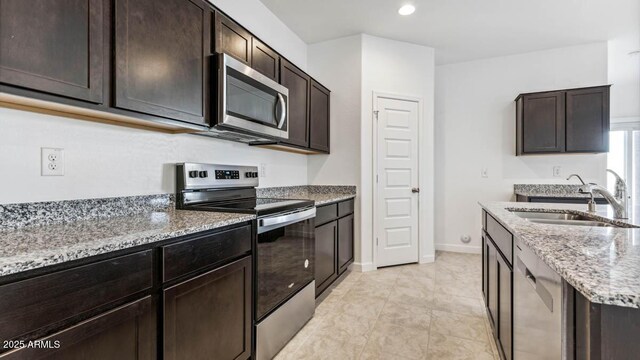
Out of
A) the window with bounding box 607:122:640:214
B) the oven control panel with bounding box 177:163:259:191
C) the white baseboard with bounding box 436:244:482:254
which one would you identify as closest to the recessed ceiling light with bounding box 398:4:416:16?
the oven control panel with bounding box 177:163:259:191

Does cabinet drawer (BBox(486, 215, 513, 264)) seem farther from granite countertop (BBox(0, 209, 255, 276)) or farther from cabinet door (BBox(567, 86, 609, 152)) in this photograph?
cabinet door (BBox(567, 86, 609, 152))

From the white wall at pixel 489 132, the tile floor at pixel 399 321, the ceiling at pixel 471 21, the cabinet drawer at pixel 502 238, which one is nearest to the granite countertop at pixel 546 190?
the white wall at pixel 489 132

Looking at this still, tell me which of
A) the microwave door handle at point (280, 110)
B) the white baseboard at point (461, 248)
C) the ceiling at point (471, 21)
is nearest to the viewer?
the microwave door handle at point (280, 110)

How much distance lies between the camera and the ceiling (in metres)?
2.79

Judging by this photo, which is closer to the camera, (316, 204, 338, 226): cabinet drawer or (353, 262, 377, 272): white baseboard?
(316, 204, 338, 226): cabinet drawer

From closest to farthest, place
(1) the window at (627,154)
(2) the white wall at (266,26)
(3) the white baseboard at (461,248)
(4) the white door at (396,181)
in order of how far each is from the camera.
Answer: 1. (2) the white wall at (266,26)
2. (4) the white door at (396,181)
3. (3) the white baseboard at (461,248)
4. (1) the window at (627,154)

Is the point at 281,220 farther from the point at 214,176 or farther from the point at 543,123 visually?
the point at 543,123

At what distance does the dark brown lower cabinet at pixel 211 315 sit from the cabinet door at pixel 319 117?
1800 millimetres

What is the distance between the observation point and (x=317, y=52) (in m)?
3.57

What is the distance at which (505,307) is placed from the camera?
1496 mm

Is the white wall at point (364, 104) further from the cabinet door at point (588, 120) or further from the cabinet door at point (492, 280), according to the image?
the cabinet door at point (588, 120)

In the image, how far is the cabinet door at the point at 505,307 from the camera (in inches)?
54.6

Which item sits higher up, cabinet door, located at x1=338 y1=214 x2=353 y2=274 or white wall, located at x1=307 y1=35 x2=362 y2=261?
white wall, located at x1=307 y1=35 x2=362 y2=261

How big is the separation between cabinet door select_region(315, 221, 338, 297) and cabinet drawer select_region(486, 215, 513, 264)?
1250 millimetres
